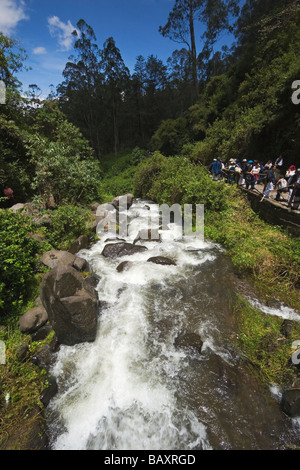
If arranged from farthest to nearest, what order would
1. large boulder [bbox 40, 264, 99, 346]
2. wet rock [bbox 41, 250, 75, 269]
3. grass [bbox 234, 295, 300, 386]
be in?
1. wet rock [bbox 41, 250, 75, 269]
2. large boulder [bbox 40, 264, 99, 346]
3. grass [bbox 234, 295, 300, 386]

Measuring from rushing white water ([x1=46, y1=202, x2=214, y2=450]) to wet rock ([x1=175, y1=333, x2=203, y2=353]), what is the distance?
16 centimetres

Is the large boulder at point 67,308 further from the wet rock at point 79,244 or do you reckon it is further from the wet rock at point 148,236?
the wet rock at point 148,236

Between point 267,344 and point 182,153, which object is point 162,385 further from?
point 182,153

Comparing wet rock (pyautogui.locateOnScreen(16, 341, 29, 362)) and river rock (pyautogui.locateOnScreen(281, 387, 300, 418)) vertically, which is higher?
wet rock (pyautogui.locateOnScreen(16, 341, 29, 362))

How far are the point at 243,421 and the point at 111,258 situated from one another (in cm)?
622

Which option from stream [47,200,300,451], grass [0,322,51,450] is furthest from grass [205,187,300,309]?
grass [0,322,51,450]

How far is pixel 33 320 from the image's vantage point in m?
5.35

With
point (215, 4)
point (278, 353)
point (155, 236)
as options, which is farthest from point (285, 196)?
point (215, 4)

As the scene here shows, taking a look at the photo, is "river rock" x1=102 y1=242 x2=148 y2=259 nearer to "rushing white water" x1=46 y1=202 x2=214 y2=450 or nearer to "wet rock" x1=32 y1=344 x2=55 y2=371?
"rushing white water" x1=46 y1=202 x2=214 y2=450

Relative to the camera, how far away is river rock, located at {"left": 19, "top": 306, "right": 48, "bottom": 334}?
5250 mm

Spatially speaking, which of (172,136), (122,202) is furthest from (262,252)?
(172,136)

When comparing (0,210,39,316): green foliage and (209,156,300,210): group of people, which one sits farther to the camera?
(209,156,300,210): group of people
